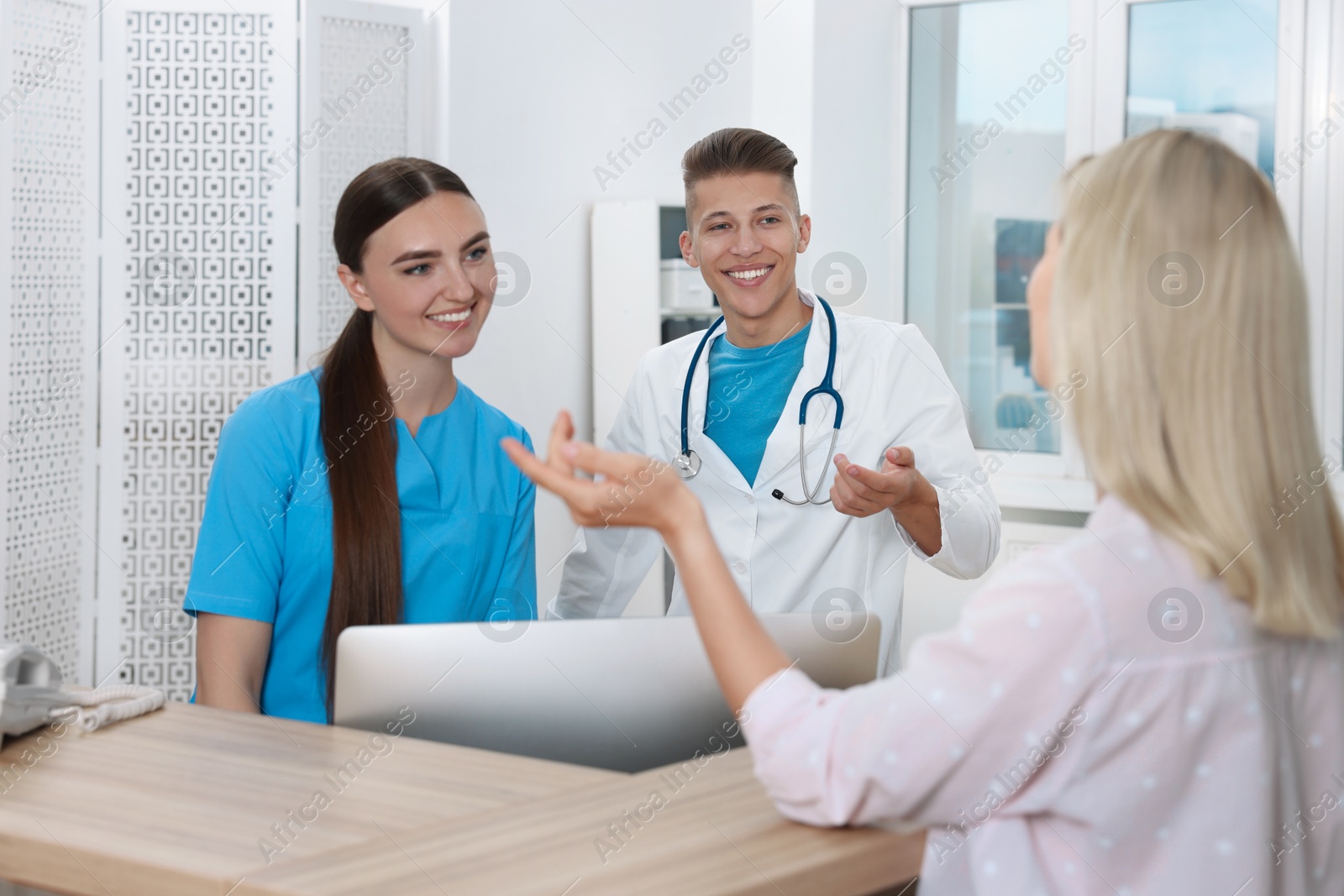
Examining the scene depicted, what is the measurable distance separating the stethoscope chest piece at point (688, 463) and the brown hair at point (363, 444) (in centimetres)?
46

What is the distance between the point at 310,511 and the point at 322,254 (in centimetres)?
165

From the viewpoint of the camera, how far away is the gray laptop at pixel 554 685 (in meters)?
1.19

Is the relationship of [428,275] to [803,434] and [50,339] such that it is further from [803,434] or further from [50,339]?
[50,339]

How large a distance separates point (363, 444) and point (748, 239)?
700 mm

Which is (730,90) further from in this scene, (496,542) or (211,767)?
(211,767)

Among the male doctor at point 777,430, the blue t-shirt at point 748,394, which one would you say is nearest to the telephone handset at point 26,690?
the male doctor at point 777,430

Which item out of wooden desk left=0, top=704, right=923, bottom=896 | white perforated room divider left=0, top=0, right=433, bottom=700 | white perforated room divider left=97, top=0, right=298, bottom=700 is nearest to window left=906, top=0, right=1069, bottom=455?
white perforated room divider left=0, top=0, right=433, bottom=700

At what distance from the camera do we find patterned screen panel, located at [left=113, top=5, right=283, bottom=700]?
3.04 meters

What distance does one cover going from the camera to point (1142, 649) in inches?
31.9

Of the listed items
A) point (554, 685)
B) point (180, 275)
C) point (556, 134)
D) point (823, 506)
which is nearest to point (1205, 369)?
point (554, 685)

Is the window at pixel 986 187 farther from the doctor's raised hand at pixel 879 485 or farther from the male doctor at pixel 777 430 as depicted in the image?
the doctor's raised hand at pixel 879 485

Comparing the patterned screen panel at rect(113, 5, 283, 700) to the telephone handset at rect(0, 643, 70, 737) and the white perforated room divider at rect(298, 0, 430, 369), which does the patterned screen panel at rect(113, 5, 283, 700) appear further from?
the telephone handset at rect(0, 643, 70, 737)

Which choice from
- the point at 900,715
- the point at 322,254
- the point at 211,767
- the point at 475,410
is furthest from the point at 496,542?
the point at 322,254

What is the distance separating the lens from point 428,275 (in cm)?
182
